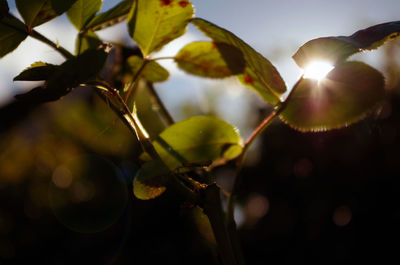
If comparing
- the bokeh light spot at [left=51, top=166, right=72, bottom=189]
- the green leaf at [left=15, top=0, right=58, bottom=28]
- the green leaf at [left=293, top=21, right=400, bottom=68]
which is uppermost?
the green leaf at [left=15, top=0, right=58, bottom=28]

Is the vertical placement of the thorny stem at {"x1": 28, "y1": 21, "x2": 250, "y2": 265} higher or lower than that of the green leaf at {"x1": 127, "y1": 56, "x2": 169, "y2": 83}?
lower

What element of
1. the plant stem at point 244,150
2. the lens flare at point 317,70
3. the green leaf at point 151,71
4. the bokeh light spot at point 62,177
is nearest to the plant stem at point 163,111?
the green leaf at point 151,71

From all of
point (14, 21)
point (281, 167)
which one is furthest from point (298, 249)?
point (14, 21)

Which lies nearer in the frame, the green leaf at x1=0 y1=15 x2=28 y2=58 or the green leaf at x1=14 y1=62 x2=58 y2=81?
the green leaf at x1=14 y1=62 x2=58 y2=81

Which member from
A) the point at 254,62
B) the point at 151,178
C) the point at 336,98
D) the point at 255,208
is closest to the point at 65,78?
the point at 151,178

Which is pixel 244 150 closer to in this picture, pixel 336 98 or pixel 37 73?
pixel 336 98

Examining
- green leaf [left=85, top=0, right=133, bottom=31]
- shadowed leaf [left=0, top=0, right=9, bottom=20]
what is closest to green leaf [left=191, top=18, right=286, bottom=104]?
green leaf [left=85, top=0, right=133, bottom=31]

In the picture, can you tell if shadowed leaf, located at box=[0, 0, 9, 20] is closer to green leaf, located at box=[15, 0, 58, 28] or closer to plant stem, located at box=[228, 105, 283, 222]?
green leaf, located at box=[15, 0, 58, 28]

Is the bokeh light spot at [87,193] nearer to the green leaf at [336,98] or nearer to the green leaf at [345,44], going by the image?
the green leaf at [336,98]
